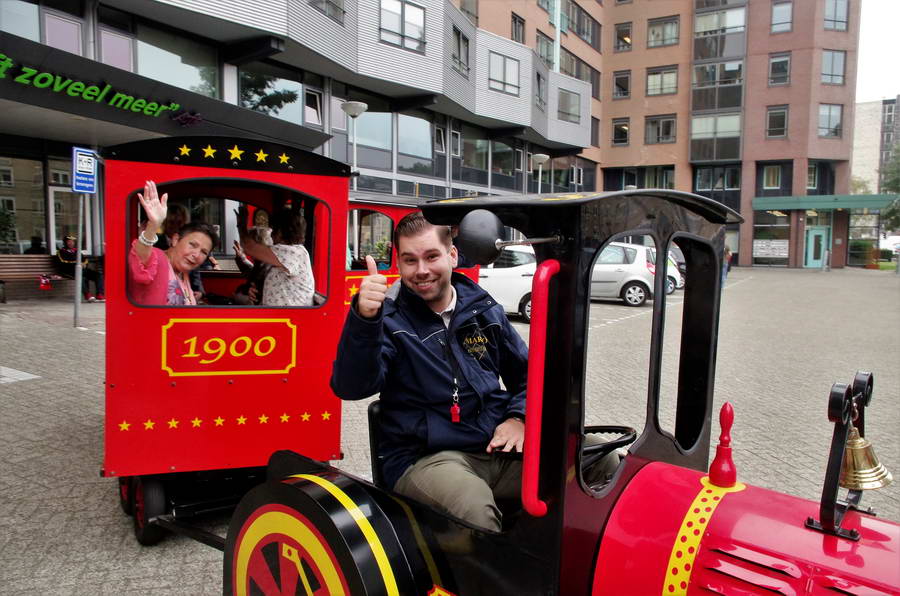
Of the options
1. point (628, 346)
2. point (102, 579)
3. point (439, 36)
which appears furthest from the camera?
point (439, 36)

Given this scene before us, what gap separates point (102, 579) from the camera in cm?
291

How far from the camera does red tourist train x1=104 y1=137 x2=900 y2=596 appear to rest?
1384 millimetres

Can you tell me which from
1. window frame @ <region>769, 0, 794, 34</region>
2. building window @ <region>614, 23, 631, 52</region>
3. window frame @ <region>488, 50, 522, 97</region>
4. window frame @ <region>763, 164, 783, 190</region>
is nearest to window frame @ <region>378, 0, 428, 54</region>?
window frame @ <region>488, 50, 522, 97</region>

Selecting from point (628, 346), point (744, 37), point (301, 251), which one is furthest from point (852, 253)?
point (301, 251)

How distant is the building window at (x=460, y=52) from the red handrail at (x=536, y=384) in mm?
24995

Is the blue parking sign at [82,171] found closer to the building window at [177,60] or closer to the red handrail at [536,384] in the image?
the building window at [177,60]

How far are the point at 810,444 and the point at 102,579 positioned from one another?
16.4 ft

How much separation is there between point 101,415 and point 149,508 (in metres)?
2.70

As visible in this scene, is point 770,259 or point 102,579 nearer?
point 102,579

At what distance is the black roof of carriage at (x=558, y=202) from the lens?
1.43 meters

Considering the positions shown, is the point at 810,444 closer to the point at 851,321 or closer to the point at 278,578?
the point at 278,578

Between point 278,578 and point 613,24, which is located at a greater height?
point 613,24

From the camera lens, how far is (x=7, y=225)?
1414cm

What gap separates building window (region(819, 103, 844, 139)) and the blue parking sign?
1574 inches
